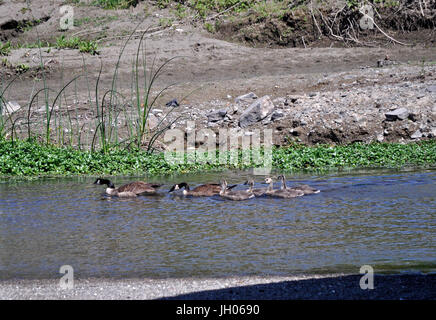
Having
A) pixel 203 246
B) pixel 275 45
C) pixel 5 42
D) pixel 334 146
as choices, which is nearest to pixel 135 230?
pixel 203 246

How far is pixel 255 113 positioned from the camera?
1698 centimetres

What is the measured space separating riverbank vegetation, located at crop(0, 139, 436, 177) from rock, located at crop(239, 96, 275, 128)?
2.23m

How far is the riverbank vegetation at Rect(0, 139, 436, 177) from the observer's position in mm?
13664

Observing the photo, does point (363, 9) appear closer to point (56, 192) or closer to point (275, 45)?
point (275, 45)

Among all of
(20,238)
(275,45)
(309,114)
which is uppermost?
(275,45)

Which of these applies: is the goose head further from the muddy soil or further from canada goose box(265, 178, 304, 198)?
the muddy soil

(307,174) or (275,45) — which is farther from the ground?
(275,45)

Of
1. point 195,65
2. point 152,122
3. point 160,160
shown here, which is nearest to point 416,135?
point 160,160

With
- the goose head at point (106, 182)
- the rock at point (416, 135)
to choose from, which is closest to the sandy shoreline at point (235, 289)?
the goose head at point (106, 182)

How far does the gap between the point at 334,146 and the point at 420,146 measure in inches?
75.6

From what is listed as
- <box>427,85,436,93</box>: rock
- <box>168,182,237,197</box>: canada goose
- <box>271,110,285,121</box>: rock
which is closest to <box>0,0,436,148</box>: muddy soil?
<box>271,110,285,121</box>: rock

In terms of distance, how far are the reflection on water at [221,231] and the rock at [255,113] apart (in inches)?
188

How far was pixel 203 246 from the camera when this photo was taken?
8.09m

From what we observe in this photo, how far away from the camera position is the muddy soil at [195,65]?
18297mm
